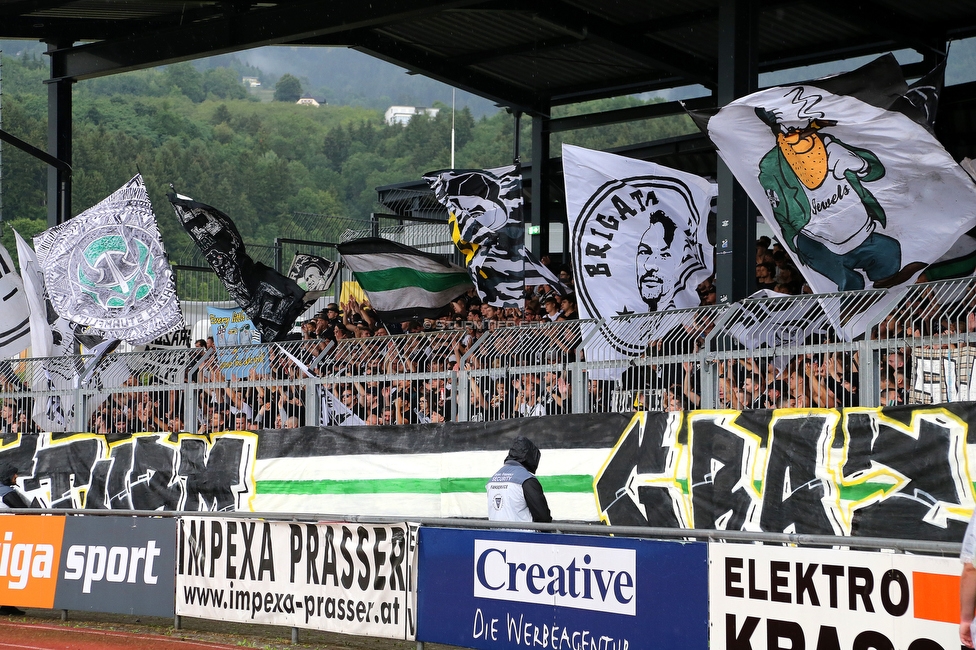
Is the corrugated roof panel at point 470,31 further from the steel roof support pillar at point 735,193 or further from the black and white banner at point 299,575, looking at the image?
the black and white banner at point 299,575

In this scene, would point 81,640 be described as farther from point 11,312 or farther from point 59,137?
point 59,137

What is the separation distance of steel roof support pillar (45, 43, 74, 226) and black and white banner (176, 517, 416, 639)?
13.1 metres

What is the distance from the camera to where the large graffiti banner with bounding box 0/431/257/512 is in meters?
17.5

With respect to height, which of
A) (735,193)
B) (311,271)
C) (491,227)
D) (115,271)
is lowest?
(115,271)

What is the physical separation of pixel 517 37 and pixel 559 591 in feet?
48.2

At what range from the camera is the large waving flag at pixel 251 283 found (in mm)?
19219

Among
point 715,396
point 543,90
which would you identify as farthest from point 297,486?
point 543,90

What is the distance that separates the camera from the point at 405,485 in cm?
1565

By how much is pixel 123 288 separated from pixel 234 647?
6969 millimetres

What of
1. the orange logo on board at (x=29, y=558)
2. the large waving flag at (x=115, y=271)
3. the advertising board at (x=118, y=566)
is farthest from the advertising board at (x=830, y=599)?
the large waving flag at (x=115, y=271)

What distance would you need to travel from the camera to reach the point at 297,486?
661 inches

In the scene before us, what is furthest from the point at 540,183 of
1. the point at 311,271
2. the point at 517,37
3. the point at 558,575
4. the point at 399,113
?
the point at 399,113

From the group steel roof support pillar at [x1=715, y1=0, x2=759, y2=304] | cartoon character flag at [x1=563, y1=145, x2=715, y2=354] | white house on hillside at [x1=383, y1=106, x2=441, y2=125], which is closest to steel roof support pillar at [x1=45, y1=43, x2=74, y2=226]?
cartoon character flag at [x1=563, y1=145, x2=715, y2=354]

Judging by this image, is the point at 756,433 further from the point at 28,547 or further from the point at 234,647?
the point at 28,547
